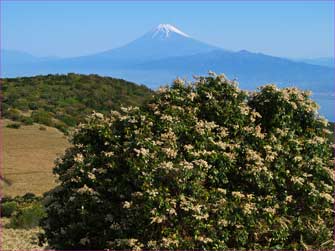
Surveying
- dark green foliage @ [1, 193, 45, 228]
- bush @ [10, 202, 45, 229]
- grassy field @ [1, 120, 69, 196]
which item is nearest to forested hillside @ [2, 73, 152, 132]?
grassy field @ [1, 120, 69, 196]

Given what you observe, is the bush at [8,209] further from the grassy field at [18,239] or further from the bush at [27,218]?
the bush at [27,218]

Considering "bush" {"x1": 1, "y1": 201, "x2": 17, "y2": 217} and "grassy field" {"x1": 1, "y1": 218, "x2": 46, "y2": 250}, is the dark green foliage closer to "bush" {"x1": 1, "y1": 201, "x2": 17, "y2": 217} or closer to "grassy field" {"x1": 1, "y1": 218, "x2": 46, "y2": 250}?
"bush" {"x1": 1, "y1": 201, "x2": 17, "y2": 217}

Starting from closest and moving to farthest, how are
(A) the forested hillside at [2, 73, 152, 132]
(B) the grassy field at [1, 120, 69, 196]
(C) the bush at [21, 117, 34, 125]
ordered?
(B) the grassy field at [1, 120, 69, 196] < (C) the bush at [21, 117, 34, 125] < (A) the forested hillside at [2, 73, 152, 132]

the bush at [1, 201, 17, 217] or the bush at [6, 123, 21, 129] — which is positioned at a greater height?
the bush at [6, 123, 21, 129]

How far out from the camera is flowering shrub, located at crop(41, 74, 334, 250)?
1025 cm

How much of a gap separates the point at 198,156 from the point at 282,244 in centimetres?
247

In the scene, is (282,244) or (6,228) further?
(6,228)

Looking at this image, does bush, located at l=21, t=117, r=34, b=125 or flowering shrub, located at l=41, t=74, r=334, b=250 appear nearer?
flowering shrub, located at l=41, t=74, r=334, b=250

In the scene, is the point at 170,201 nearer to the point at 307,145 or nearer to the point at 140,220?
the point at 140,220

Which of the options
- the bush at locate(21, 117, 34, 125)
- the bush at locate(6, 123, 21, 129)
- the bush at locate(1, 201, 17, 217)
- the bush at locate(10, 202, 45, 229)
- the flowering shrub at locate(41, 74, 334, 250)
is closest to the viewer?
the flowering shrub at locate(41, 74, 334, 250)

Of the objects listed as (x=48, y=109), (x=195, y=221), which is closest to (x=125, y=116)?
(x=195, y=221)

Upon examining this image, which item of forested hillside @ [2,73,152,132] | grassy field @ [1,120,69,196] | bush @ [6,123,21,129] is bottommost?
grassy field @ [1,120,69,196]

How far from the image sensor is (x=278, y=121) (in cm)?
1192

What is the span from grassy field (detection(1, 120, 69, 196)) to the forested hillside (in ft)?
14.1
